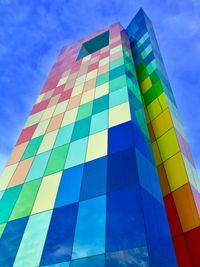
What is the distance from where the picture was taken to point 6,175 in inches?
563

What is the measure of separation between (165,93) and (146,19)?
11.6 meters

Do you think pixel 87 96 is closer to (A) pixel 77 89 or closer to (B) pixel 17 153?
(A) pixel 77 89

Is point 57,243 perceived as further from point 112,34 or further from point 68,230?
point 112,34

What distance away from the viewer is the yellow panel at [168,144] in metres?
13.5

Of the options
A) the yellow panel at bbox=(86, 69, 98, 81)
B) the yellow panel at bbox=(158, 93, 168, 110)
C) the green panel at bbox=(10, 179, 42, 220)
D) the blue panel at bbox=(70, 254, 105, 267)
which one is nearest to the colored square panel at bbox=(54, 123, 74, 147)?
the green panel at bbox=(10, 179, 42, 220)

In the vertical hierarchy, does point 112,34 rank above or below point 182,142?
above

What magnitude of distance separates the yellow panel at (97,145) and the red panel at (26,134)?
5.40 meters

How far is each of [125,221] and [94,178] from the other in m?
2.64

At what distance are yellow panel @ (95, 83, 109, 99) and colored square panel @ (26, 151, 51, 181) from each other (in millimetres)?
4893

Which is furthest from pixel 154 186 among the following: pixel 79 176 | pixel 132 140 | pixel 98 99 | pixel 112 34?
pixel 112 34

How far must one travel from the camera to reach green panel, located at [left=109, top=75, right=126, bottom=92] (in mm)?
15775

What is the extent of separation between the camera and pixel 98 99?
52.5 ft

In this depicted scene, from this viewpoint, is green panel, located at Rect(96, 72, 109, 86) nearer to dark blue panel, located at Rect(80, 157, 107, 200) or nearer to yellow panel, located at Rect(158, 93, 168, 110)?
yellow panel, located at Rect(158, 93, 168, 110)

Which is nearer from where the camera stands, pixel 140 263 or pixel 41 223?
pixel 140 263
